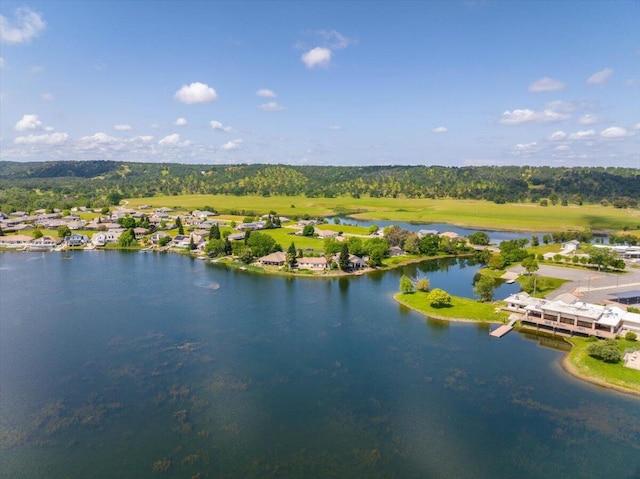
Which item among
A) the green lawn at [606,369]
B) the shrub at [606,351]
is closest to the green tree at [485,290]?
the green lawn at [606,369]

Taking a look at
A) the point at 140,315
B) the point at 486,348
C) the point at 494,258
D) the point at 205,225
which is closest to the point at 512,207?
the point at 494,258

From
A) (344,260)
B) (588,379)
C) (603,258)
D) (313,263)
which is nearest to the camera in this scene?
(588,379)

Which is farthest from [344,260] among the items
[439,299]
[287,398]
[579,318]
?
[287,398]

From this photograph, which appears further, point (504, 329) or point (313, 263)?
point (313, 263)

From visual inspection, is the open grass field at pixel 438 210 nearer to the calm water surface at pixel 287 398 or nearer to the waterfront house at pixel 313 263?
the waterfront house at pixel 313 263

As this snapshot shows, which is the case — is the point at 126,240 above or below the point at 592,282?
above

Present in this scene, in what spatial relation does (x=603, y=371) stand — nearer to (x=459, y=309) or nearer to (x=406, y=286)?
(x=459, y=309)

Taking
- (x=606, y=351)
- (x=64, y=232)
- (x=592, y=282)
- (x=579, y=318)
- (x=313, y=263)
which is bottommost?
(x=606, y=351)
